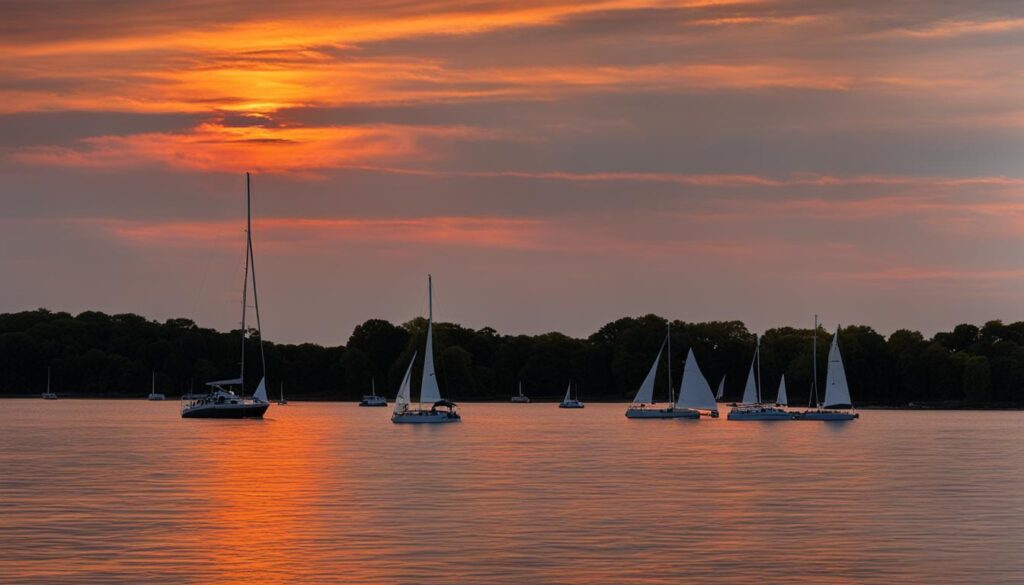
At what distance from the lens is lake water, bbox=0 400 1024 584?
146 feet

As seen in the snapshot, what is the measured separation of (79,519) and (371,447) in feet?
205

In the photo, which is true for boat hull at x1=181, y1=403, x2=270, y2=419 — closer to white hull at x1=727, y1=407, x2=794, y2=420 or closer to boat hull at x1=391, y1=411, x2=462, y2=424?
boat hull at x1=391, y1=411, x2=462, y2=424

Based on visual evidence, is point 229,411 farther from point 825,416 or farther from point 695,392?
point 825,416

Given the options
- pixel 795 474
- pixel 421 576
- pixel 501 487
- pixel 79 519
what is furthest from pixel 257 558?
pixel 795 474

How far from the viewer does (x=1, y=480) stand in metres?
77.2

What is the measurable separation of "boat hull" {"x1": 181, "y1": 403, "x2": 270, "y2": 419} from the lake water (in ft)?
160

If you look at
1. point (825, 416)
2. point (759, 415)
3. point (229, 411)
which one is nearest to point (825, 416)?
point (825, 416)

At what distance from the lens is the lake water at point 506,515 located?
44.5 metres

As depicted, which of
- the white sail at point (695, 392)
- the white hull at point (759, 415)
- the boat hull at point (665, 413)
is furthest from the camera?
the boat hull at point (665, 413)

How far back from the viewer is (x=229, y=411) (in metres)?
169

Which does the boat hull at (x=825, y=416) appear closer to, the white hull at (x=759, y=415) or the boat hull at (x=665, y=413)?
the white hull at (x=759, y=415)

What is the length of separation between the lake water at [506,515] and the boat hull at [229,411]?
48.8 m

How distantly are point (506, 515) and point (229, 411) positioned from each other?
113 metres

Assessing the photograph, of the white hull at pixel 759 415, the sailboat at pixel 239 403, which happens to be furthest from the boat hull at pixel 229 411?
the white hull at pixel 759 415
